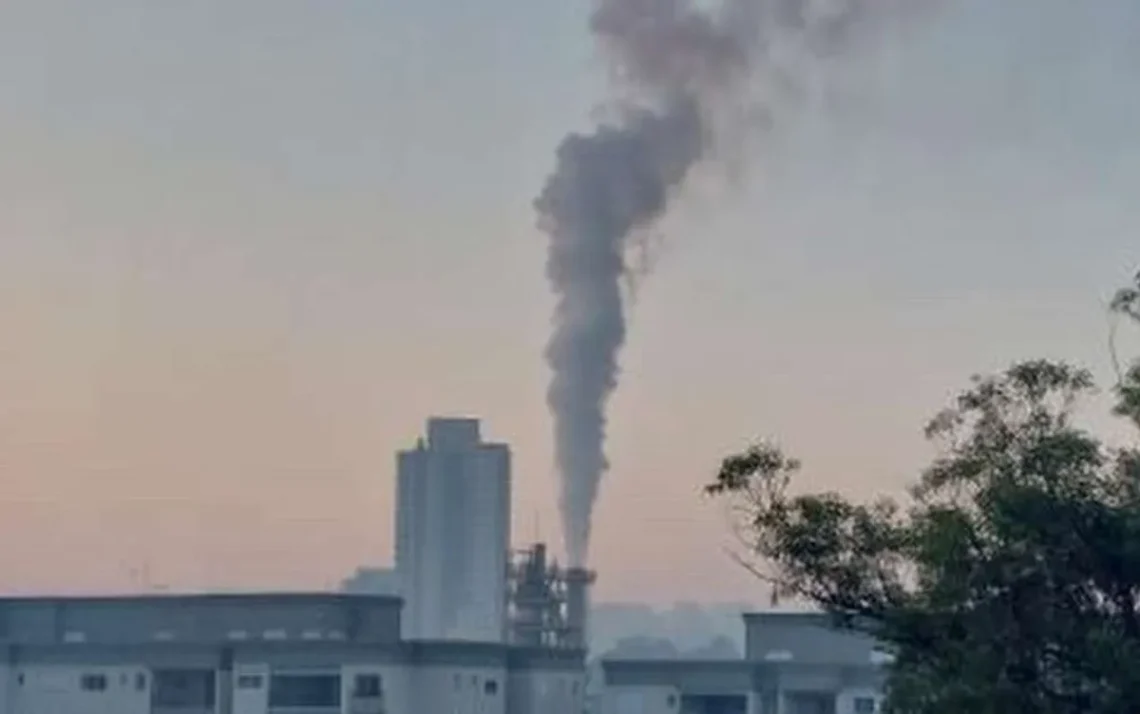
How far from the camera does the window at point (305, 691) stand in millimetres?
56062

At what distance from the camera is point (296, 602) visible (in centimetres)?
5978

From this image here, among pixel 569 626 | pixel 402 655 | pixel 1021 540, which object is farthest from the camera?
pixel 569 626

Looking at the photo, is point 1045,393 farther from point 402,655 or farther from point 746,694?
point 746,694

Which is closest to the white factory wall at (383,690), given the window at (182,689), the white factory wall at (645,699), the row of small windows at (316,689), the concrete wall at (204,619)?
the row of small windows at (316,689)

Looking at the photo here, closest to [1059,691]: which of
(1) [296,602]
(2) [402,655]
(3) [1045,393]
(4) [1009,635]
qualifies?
(4) [1009,635]

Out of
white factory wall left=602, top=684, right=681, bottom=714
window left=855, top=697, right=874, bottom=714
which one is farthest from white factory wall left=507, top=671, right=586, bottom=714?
window left=855, top=697, right=874, bottom=714

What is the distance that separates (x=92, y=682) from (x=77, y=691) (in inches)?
14.9

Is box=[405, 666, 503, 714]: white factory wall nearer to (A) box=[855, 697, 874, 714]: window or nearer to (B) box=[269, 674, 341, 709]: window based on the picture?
(B) box=[269, 674, 341, 709]: window

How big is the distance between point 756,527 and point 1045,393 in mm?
2143

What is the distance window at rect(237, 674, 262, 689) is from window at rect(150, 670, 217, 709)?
4.19 feet

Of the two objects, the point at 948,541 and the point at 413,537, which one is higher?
the point at 413,537

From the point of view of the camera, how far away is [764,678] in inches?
2509

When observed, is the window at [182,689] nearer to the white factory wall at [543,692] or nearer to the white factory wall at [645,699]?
the white factory wall at [543,692]

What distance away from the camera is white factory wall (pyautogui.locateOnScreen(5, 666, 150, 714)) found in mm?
58031
